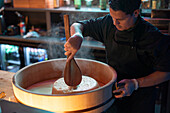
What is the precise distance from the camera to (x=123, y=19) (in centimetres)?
119

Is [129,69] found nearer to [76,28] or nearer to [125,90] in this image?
[125,90]

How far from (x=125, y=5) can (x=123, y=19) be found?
9cm

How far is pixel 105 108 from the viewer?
105 centimetres

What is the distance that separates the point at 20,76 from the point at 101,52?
1908 mm

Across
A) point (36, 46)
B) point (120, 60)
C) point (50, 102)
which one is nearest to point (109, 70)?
point (120, 60)

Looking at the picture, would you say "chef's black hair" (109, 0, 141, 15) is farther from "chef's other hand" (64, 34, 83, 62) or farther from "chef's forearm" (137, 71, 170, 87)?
"chef's forearm" (137, 71, 170, 87)

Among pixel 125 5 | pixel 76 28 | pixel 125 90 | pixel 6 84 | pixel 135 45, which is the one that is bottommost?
pixel 6 84

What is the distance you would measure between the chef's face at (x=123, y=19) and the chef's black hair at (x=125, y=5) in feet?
0.07

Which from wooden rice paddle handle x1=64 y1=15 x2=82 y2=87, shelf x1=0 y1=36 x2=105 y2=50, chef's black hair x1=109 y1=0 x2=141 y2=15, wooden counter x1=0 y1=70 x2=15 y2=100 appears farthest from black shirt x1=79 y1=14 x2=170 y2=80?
shelf x1=0 y1=36 x2=105 y2=50

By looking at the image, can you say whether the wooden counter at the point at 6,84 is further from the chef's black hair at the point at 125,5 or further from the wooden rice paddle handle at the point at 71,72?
the chef's black hair at the point at 125,5

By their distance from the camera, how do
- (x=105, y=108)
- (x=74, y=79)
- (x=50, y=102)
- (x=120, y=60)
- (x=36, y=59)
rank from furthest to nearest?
(x=36, y=59), (x=120, y=60), (x=74, y=79), (x=105, y=108), (x=50, y=102)

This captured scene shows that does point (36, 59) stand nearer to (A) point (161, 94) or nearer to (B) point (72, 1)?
(B) point (72, 1)

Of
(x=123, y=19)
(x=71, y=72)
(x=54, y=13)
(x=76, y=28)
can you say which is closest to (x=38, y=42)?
(x=54, y=13)

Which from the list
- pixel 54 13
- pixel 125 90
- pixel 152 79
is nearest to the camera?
pixel 125 90
